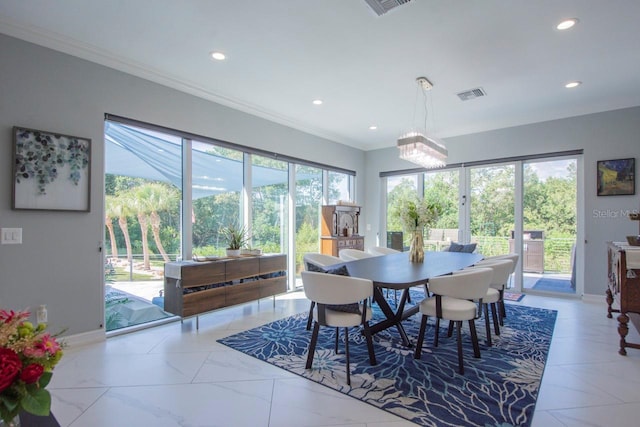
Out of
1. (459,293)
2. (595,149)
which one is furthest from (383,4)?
(595,149)

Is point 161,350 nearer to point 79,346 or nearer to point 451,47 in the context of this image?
point 79,346

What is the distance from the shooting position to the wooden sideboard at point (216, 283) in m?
3.59

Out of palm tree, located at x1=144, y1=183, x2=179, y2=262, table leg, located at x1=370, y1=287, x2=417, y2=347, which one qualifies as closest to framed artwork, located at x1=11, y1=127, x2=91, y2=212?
palm tree, located at x1=144, y1=183, x2=179, y2=262

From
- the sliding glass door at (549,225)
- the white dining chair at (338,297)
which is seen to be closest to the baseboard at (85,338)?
the white dining chair at (338,297)

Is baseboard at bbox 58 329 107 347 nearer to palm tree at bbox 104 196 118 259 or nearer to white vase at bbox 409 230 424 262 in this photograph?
palm tree at bbox 104 196 118 259

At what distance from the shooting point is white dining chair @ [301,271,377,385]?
2461mm

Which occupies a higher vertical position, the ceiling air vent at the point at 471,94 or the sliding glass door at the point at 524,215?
the ceiling air vent at the point at 471,94

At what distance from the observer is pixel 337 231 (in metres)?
6.16

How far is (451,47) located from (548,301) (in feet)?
13.4

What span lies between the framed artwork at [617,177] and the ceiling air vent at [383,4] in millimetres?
4331

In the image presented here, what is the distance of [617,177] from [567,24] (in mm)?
3098

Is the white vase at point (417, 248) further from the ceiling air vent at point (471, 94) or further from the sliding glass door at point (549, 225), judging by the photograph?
the sliding glass door at point (549, 225)

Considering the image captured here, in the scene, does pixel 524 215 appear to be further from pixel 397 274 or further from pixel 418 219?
pixel 397 274

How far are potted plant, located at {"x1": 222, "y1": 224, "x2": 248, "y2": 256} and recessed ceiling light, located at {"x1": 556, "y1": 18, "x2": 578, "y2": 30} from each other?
13.4ft
